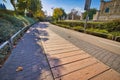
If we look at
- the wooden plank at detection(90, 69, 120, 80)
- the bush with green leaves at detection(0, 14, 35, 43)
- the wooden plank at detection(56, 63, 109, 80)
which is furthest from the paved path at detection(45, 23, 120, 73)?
the bush with green leaves at detection(0, 14, 35, 43)

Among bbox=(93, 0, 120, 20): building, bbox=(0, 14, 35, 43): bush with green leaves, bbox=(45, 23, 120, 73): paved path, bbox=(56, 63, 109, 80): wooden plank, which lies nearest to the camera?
bbox=(56, 63, 109, 80): wooden plank

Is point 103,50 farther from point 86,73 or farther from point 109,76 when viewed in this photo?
point 86,73

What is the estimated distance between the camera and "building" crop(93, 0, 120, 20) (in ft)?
113

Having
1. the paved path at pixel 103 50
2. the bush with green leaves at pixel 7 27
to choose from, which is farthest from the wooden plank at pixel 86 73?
the bush with green leaves at pixel 7 27

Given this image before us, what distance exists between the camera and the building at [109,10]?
34500mm

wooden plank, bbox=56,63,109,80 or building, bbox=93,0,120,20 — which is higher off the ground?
building, bbox=93,0,120,20

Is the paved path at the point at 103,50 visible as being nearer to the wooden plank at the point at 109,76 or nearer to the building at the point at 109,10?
the wooden plank at the point at 109,76

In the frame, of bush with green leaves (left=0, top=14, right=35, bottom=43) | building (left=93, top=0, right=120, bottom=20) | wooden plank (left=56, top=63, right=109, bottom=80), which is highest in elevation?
building (left=93, top=0, right=120, bottom=20)

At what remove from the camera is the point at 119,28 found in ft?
45.3

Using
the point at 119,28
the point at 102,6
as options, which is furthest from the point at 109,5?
the point at 119,28

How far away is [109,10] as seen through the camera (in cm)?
3809

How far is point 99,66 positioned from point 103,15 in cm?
4331

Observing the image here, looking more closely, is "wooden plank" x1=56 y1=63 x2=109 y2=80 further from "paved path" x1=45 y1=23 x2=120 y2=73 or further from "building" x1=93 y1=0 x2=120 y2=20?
"building" x1=93 y1=0 x2=120 y2=20

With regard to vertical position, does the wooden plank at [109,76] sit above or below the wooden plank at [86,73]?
below
